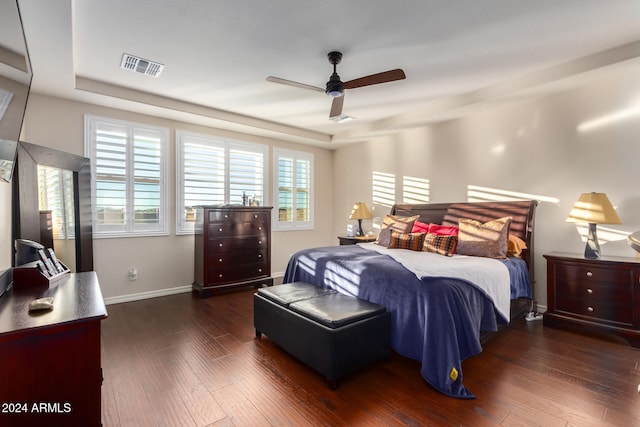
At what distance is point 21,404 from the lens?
1.24m

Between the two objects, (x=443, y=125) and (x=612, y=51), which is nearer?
(x=612, y=51)

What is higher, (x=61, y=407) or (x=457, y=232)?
(x=457, y=232)

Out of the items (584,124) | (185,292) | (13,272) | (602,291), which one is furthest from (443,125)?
(13,272)

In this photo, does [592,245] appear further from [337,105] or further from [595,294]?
[337,105]

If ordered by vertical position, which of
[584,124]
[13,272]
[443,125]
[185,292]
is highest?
[443,125]

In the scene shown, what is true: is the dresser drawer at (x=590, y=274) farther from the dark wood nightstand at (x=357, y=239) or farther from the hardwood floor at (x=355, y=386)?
the dark wood nightstand at (x=357, y=239)

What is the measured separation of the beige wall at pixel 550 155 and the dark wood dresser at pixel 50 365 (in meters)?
4.34

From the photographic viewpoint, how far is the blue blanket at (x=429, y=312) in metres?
2.08

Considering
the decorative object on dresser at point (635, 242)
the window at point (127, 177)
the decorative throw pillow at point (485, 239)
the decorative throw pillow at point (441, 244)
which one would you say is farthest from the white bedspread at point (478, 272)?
the window at point (127, 177)

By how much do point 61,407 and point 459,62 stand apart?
12.7 feet

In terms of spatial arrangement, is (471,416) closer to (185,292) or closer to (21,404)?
(21,404)

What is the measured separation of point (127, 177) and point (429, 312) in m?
4.10

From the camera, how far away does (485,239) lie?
343 cm

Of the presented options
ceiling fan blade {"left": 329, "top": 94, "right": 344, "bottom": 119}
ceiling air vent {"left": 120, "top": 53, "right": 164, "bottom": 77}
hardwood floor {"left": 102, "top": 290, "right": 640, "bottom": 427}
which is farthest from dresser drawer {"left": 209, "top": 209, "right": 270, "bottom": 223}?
ceiling fan blade {"left": 329, "top": 94, "right": 344, "bottom": 119}
